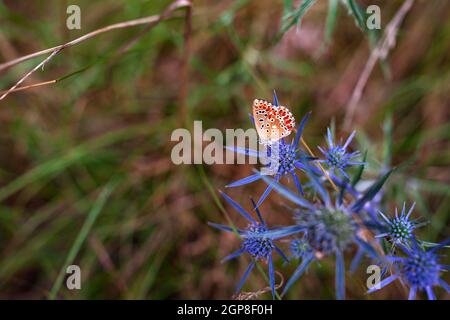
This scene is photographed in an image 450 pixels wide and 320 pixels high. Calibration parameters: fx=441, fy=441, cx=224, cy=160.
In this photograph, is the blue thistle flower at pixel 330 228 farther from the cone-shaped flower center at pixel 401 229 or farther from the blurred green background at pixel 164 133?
the blurred green background at pixel 164 133

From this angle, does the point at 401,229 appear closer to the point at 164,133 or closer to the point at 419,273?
the point at 419,273

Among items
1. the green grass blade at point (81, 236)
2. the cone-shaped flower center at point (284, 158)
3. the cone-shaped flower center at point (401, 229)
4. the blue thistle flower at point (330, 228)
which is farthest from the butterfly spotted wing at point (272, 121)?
the green grass blade at point (81, 236)

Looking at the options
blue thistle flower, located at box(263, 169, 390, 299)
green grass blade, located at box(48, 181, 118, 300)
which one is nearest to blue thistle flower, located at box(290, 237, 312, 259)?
blue thistle flower, located at box(263, 169, 390, 299)

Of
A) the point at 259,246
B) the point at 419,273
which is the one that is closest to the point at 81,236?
the point at 259,246

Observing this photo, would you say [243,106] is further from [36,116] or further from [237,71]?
[36,116]
